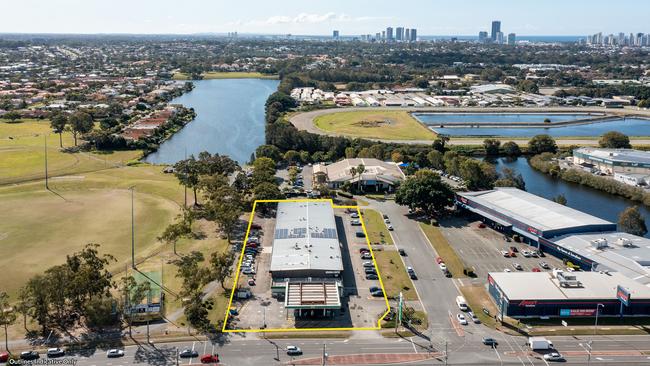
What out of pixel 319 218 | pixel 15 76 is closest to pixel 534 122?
pixel 319 218

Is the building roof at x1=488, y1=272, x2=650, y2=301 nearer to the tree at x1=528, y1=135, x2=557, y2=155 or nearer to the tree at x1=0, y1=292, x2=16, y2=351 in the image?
the tree at x1=0, y1=292, x2=16, y2=351

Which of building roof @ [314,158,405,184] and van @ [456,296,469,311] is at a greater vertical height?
building roof @ [314,158,405,184]

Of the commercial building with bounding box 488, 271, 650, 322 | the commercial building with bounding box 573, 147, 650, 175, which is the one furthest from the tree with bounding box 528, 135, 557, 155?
the commercial building with bounding box 488, 271, 650, 322

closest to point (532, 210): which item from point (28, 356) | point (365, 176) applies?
point (365, 176)

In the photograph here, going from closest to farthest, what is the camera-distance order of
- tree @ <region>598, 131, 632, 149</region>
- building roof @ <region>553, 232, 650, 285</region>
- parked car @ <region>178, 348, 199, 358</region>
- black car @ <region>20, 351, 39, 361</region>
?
black car @ <region>20, 351, 39, 361</region>, parked car @ <region>178, 348, 199, 358</region>, building roof @ <region>553, 232, 650, 285</region>, tree @ <region>598, 131, 632, 149</region>

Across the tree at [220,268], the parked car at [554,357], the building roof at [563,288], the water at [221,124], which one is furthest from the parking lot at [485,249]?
the water at [221,124]

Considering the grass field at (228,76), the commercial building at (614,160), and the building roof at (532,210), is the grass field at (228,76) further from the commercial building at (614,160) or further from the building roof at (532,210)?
the building roof at (532,210)
